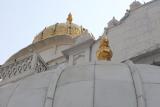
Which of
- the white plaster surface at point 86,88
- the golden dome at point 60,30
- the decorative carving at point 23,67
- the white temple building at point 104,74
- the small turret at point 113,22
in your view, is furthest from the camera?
the golden dome at point 60,30

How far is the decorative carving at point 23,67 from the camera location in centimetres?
1344

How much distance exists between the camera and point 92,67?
36.8ft

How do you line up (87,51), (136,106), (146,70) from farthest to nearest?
1. (87,51)
2. (146,70)
3. (136,106)

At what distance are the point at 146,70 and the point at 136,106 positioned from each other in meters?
1.63

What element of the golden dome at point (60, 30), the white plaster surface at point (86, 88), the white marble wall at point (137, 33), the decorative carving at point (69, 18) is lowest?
the white plaster surface at point (86, 88)

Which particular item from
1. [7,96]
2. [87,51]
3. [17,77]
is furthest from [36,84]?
[87,51]

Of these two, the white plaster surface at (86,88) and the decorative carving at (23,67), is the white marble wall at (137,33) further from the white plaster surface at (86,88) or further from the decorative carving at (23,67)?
the white plaster surface at (86,88)

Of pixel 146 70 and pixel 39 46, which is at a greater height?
pixel 39 46

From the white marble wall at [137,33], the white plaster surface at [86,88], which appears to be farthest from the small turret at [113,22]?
the white plaster surface at [86,88]

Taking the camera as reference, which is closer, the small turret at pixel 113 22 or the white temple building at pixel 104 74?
the white temple building at pixel 104 74

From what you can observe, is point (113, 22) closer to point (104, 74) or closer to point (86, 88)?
point (104, 74)

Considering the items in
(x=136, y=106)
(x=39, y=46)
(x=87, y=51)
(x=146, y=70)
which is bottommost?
(x=136, y=106)

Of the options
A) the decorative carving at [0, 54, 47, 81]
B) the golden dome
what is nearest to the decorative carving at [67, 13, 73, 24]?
the golden dome

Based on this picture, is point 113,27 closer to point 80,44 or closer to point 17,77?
point 80,44
